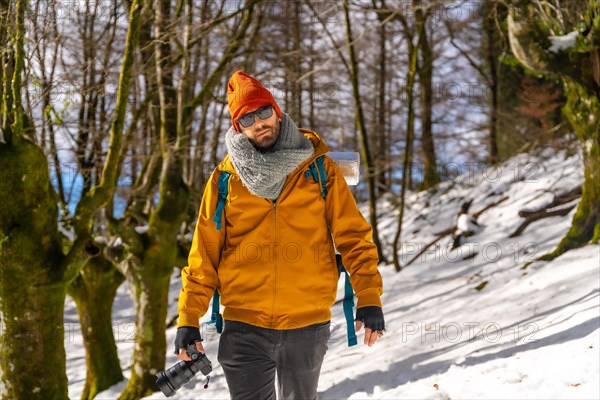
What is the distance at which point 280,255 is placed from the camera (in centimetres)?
256

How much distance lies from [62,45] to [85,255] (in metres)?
3.05

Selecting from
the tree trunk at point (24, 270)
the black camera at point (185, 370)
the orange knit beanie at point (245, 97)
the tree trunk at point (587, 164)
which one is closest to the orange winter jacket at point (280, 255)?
the black camera at point (185, 370)

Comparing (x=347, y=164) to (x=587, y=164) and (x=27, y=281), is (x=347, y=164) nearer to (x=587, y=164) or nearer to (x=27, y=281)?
(x=27, y=281)

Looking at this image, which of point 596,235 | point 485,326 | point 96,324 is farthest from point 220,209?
point 96,324

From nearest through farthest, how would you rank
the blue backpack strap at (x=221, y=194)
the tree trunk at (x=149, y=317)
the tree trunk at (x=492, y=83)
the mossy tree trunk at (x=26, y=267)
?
the blue backpack strap at (x=221, y=194) → the mossy tree trunk at (x=26, y=267) → the tree trunk at (x=149, y=317) → the tree trunk at (x=492, y=83)

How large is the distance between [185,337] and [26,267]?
9.93 ft

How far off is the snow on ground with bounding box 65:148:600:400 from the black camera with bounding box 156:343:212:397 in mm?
2227

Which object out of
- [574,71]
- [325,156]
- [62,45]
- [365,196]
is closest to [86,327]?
[62,45]

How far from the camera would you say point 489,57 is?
18.9 metres

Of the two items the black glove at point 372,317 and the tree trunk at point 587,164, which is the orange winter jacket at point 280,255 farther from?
the tree trunk at point 587,164

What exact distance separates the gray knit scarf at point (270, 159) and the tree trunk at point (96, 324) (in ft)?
19.0

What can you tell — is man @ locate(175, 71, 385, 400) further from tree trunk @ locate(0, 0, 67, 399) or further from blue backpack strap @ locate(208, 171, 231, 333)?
tree trunk @ locate(0, 0, 67, 399)

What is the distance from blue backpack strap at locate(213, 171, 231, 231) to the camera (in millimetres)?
2605

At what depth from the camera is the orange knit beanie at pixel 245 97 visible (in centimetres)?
263
